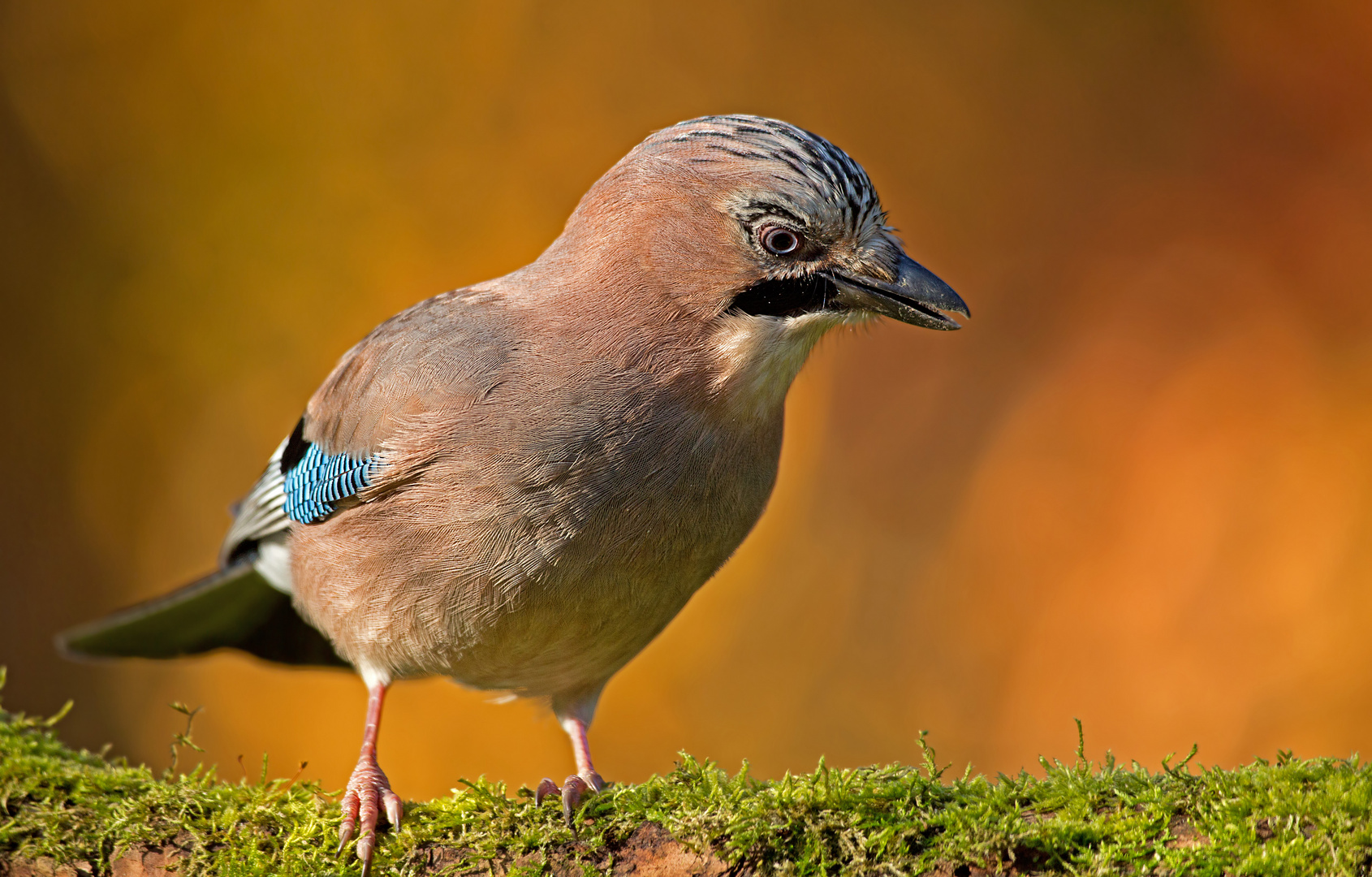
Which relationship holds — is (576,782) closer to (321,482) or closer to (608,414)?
(608,414)

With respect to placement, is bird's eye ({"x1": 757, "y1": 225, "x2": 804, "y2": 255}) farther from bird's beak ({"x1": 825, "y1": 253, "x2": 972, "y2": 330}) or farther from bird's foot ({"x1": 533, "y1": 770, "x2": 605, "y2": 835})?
bird's foot ({"x1": 533, "y1": 770, "x2": 605, "y2": 835})

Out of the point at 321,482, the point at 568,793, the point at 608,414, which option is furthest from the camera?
the point at 321,482

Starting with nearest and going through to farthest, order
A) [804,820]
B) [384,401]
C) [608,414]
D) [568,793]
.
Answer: [804,820]
[568,793]
[608,414]
[384,401]

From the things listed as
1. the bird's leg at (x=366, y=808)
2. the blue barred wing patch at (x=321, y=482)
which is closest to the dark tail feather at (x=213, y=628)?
the blue barred wing patch at (x=321, y=482)

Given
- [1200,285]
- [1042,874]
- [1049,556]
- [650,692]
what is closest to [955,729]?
[1049,556]

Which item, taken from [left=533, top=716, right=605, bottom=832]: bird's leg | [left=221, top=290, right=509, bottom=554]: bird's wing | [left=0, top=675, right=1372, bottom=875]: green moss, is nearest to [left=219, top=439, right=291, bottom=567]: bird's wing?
[left=221, top=290, right=509, bottom=554]: bird's wing

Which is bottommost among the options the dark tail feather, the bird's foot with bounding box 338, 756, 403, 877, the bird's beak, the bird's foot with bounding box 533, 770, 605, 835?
the bird's foot with bounding box 338, 756, 403, 877

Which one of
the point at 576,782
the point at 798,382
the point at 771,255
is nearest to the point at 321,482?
the point at 576,782
